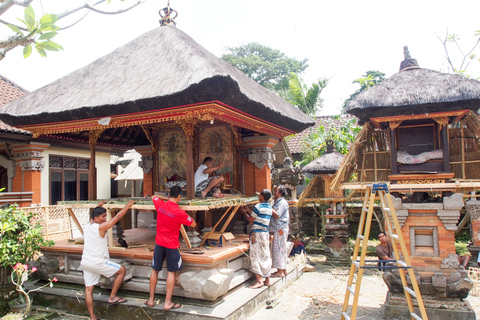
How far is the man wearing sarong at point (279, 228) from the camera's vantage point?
23.4 ft

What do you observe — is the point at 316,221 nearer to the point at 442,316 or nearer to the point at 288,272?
the point at 288,272

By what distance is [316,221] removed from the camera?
14.3 metres

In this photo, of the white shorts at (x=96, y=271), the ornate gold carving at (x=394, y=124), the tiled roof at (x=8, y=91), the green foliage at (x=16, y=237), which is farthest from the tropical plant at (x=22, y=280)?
the tiled roof at (x=8, y=91)

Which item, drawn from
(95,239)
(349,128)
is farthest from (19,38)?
(349,128)

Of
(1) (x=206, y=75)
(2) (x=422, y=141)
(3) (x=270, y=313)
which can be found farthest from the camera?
(2) (x=422, y=141)

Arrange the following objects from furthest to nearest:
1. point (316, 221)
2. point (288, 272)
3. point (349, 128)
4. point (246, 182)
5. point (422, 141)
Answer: point (349, 128) < point (316, 221) < point (246, 182) < point (288, 272) < point (422, 141)

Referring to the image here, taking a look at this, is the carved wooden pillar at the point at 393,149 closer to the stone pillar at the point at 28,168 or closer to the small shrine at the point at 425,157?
the small shrine at the point at 425,157

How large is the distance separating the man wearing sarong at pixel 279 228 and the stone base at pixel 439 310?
224 centimetres

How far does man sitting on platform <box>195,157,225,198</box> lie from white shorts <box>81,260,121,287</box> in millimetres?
2122

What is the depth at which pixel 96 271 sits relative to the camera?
18.5 feet

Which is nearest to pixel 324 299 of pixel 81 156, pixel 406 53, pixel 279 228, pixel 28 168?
pixel 279 228

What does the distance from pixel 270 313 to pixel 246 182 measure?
3.80 m

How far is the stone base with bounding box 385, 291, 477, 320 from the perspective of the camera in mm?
5348

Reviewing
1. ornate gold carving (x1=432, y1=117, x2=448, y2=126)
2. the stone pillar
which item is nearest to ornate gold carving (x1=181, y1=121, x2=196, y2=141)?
ornate gold carving (x1=432, y1=117, x2=448, y2=126)
